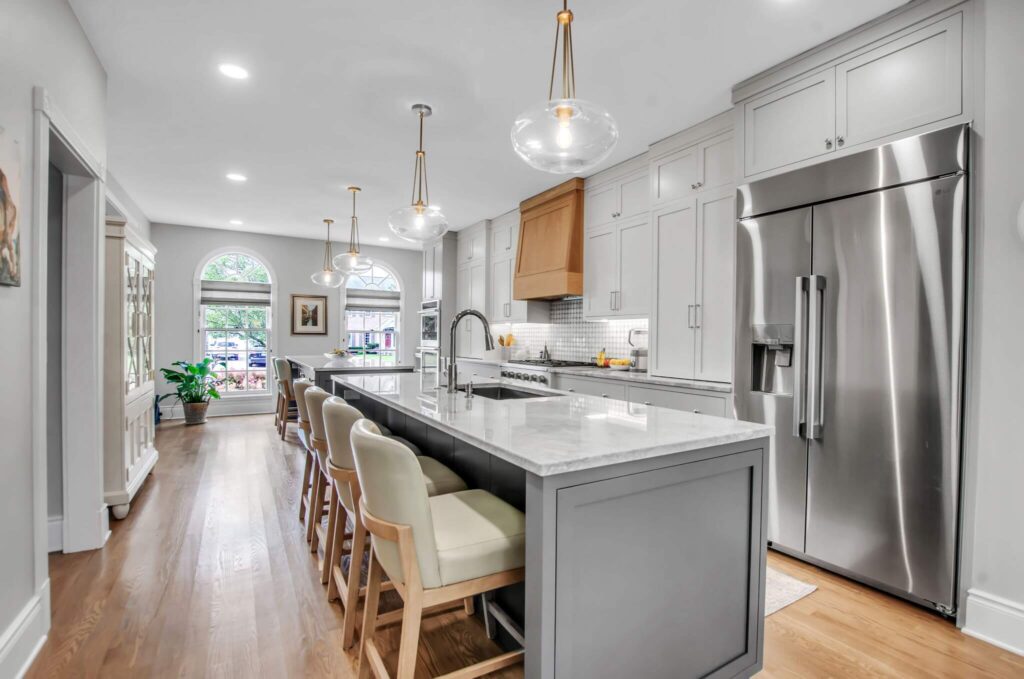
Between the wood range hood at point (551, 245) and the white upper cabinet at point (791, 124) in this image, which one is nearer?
the white upper cabinet at point (791, 124)

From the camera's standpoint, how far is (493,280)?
6230 mm

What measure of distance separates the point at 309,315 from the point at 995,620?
7.70 metres

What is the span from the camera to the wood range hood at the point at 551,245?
470cm

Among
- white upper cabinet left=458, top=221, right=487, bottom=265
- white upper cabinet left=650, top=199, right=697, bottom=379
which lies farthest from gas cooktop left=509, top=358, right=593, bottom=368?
white upper cabinet left=458, top=221, right=487, bottom=265

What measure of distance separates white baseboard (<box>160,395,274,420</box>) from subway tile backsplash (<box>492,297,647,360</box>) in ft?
12.4

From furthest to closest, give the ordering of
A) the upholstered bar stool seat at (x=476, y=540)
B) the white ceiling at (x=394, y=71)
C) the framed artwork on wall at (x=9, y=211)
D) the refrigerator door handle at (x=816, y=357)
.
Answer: the refrigerator door handle at (x=816, y=357) → the white ceiling at (x=394, y=71) → the framed artwork on wall at (x=9, y=211) → the upholstered bar stool seat at (x=476, y=540)

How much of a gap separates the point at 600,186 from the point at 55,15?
3641mm

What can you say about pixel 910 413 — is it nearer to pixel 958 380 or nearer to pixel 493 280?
pixel 958 380

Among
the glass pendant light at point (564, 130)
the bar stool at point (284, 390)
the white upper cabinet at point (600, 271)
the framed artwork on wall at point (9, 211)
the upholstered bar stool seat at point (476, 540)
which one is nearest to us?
the upholstered bar stool seat at point (476, 540)

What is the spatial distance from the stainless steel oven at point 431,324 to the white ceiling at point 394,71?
2.60 meters

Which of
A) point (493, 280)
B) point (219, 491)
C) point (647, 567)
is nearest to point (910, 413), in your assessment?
point (647, 567)

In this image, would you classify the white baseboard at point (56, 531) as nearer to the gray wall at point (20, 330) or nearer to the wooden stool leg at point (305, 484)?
the gray wall at point (20, 330)

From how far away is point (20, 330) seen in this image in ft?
5.95

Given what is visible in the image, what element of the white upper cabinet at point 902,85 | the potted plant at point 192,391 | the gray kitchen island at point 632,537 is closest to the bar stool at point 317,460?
the gray kitchen island at point 632,537
